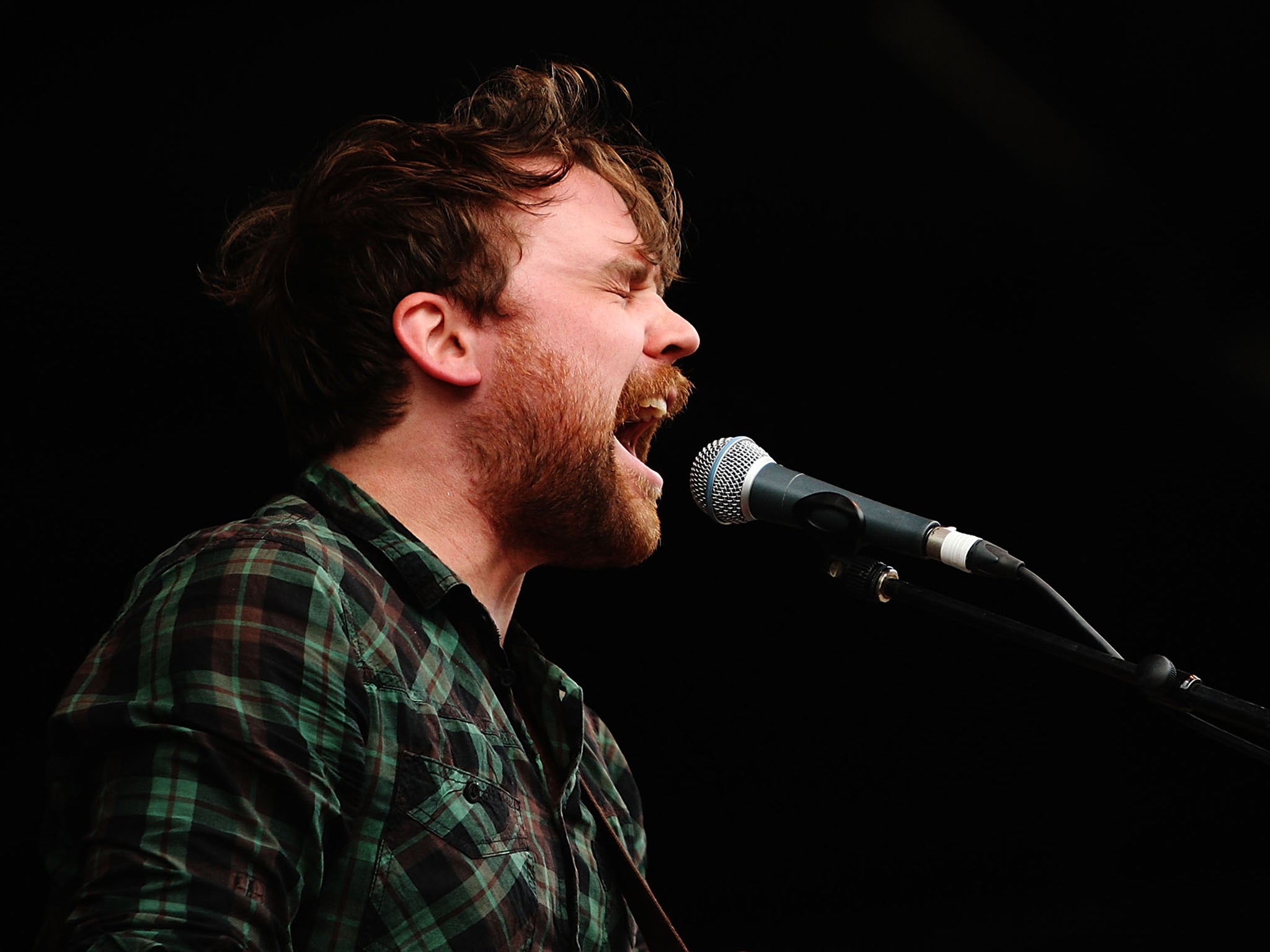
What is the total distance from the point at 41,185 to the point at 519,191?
1.10 meters

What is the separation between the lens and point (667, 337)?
6.89 feet

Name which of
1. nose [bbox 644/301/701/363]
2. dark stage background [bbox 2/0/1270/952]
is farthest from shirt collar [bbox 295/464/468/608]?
dark stage background [bbox 2/0/1270/952]

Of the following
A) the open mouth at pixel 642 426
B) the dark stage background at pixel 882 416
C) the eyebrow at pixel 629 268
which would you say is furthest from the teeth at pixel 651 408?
the dark stage background at pixel 882 416

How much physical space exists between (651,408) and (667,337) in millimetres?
135

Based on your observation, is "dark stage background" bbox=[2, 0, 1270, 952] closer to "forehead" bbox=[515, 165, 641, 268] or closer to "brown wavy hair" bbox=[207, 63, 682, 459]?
"brown wavy hair" bbox=[207, 63, 682, 459]

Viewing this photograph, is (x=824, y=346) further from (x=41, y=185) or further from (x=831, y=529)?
(x=41, y=185)

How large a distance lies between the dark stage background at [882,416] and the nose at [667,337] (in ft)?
3.20

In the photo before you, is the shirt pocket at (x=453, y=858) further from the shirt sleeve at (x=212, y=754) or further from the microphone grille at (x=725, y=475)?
the microphone grille at (x=725, y=475)

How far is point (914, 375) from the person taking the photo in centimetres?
327

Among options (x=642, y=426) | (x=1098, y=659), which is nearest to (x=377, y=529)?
(x=642, y=426)

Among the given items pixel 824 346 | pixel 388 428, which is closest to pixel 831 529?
pixel 388 428

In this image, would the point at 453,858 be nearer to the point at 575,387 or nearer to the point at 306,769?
the point at 306,769

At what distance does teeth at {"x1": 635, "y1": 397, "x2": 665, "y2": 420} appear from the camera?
6.91 feet

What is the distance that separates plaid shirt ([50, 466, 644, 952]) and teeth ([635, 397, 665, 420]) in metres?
0.51
